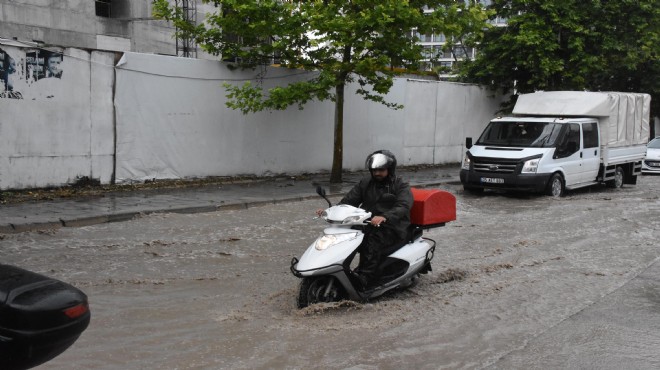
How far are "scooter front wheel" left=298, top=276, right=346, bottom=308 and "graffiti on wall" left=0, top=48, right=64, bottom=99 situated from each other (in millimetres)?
9004

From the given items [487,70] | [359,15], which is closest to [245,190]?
[359,15]

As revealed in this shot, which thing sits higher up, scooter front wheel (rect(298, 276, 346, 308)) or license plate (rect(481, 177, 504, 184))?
license plate (rect(481, 177, 504, 184))

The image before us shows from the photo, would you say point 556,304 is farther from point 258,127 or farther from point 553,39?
point 553,39

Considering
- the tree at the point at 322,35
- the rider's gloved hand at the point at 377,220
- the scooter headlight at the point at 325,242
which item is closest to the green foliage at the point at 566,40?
the tree at the point at 322,35

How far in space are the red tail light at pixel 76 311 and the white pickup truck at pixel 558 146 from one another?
13.7 m

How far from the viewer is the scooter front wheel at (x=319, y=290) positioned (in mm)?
6355

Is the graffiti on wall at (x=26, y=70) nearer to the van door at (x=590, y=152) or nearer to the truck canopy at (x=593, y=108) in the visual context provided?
the truck canopy at (x=593, y=108)

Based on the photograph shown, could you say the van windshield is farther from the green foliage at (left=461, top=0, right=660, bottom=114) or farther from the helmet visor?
the helmet visor

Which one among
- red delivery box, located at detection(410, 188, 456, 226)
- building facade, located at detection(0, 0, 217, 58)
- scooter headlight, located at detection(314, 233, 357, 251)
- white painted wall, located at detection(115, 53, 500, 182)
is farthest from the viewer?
building facade, located at detection(0, 0, 217, 58)

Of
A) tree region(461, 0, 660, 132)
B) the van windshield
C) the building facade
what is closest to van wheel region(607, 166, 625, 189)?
the van windshield

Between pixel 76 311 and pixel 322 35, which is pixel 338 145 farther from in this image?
pixel 76 311

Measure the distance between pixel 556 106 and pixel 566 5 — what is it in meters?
6.39

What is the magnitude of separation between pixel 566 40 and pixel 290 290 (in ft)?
65.6

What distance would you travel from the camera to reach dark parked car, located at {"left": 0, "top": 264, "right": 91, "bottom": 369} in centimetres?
306
